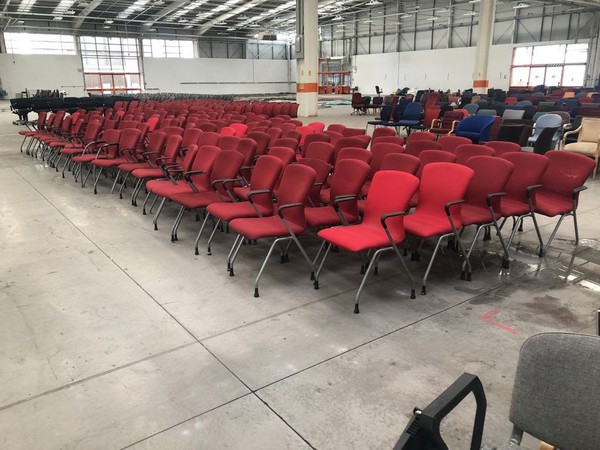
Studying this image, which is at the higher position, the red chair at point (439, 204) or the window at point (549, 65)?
the window at point (549, 65)

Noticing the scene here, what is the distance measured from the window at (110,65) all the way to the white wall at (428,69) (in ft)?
50.5

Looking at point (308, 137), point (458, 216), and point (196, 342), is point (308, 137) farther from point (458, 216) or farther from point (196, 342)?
point (196, 342)

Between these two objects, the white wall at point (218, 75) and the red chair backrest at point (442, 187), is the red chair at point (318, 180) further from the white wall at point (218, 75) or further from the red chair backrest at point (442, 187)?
the white wall at point (218, 75)

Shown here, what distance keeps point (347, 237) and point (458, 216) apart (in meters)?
1.02

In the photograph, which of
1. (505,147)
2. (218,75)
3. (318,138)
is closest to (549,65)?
(218,75)

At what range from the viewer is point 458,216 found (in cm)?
380

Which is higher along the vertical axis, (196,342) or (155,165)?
(155,165)

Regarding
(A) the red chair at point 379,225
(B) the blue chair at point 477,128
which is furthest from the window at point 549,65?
(A) the red chair at point 379,225

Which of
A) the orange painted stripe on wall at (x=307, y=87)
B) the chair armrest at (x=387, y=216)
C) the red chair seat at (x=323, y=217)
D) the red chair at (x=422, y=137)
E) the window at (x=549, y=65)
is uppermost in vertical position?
the window at (x=549, y=65)

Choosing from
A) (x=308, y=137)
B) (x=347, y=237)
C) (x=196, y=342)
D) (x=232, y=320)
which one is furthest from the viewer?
(x=308, y=137)

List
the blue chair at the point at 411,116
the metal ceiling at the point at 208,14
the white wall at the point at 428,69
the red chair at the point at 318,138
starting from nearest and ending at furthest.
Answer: the red chair at the point at 318,138 → the blue chair at the point at 411,116 → the metal ceiling at the point at 208,14 → the white wall at the point at 428,69

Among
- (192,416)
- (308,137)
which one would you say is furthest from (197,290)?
(308,137)

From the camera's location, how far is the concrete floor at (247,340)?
2.22 metres

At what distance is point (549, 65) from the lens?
79.3 ft
